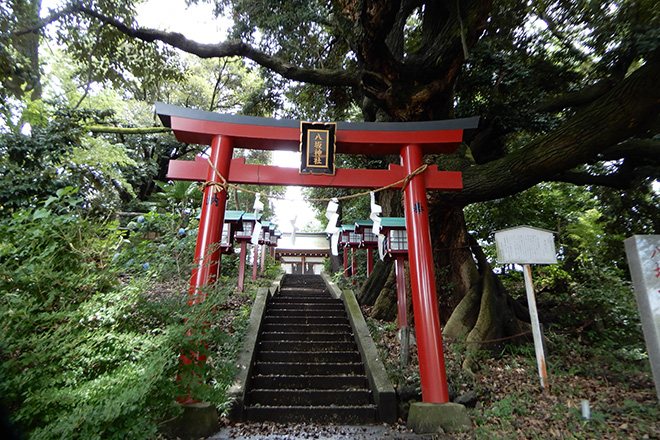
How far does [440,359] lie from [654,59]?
16.2ft

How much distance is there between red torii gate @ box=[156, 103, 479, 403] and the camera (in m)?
4.51

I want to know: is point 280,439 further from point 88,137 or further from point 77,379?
point 88,137

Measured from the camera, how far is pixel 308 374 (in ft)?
17.6

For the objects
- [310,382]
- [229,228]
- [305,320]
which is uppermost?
[229,228]

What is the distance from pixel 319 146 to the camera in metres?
4.95

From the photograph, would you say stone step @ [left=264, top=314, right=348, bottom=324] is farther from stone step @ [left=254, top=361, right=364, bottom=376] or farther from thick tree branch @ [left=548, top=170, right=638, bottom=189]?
thick tree branch @ [left=548, top=170, right=638, bottom=189]

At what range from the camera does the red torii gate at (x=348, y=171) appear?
14.8 ft

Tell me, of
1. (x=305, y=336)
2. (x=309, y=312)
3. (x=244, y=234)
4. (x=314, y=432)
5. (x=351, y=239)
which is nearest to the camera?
(x=314, y=432)

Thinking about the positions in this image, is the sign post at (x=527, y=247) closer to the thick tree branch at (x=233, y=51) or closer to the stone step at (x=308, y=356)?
the stone step at (x=308, y=356)

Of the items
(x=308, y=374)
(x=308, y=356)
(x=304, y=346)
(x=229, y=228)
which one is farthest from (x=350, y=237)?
(x=308, y=374)

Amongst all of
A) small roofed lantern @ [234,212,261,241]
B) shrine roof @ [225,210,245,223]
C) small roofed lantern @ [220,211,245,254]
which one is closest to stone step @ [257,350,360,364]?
small roofed lantern @ [220,211,245,254]

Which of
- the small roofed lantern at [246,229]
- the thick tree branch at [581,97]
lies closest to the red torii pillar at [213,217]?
the small roofed lantern at [246,229]

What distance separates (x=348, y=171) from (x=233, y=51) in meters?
4.33

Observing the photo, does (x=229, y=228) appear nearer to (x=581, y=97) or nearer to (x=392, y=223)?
(x=392, y=223)
